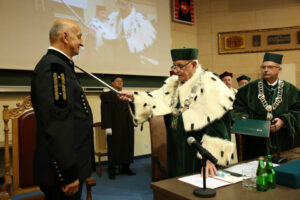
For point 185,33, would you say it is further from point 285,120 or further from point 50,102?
point 50,102

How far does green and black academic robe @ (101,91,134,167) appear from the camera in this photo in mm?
4340

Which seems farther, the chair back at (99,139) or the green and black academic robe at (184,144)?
the chair back at (99,139)

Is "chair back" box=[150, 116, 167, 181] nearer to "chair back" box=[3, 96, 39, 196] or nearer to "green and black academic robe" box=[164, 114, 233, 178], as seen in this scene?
"green and black academic robe" box=[164, 114, 233, 178]

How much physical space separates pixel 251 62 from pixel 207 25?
60.7 inches

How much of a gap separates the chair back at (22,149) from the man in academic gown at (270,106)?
1820mm

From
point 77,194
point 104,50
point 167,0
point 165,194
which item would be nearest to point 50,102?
point 77,194

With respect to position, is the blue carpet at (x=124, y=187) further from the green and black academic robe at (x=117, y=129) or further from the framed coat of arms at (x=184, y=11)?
the framed coat of arms at (x=184, y=11)

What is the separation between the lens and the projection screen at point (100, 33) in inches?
164

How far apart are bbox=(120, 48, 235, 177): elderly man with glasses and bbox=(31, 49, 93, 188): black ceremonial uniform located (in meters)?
0.64

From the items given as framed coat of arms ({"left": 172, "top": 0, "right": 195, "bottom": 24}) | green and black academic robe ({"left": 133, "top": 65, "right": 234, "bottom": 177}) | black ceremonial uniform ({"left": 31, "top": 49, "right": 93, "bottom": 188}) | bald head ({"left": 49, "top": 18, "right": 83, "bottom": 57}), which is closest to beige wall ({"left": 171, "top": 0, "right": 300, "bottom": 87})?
framed coat of arms ({"left": 172, "top": 0, "right": 195, "bottom": 24})

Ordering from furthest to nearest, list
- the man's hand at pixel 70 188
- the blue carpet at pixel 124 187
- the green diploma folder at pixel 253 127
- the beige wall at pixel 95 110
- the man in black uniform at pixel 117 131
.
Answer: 1. the man in black uniform at pixel 117 131
2. the beige wall at pixel 95 110
3. the blue carpet at pixel 124 187
4. the green diploma folder at pixel 253 127
5. the man's hand at pixel 70 188

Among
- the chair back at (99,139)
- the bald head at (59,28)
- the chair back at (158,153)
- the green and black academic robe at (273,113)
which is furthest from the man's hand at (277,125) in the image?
the chair back at (99,139)

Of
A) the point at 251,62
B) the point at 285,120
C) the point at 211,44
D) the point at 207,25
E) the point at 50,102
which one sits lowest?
the point at 285,120

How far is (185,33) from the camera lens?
7031mm
